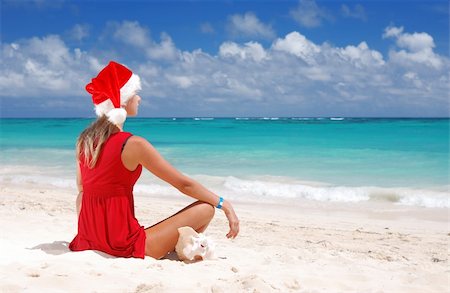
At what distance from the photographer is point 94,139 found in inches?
139

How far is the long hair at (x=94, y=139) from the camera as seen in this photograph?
3498mm

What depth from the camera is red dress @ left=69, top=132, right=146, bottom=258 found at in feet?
11.5

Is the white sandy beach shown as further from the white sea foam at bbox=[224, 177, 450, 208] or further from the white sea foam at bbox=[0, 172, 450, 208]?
the white sea foam at bbox=[0, 172, 450, 208]

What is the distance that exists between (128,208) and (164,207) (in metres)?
4.19

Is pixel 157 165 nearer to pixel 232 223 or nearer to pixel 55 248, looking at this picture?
pixel 232 223

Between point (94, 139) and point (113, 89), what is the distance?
0.38m

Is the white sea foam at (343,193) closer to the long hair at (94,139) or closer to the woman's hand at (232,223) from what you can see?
the woman's hand at (232,223)

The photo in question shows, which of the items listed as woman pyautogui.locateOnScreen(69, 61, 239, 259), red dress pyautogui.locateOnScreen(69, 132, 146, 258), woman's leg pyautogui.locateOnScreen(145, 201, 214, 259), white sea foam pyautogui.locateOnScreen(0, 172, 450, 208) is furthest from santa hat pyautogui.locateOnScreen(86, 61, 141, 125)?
white sea foam pyautogui.locateOnScreen(0, 172, 450, 208)

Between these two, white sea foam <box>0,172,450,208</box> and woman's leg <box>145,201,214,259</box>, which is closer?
woman's leg <box>145,201,214,259</box>

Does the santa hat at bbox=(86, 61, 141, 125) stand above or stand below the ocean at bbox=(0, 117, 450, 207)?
above

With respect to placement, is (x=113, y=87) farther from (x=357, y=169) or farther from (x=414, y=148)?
(x=414, y=148)

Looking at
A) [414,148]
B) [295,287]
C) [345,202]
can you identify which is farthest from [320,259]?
[414,148]

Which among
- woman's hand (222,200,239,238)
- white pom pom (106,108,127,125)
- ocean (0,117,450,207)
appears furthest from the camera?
ocean (0,117,450,207)

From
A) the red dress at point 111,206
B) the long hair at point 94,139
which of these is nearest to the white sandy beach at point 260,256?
the red dress at point 111,206
